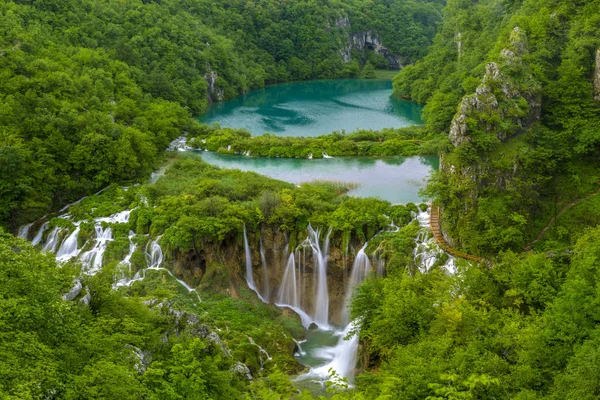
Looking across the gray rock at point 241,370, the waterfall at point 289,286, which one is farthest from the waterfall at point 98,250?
the gray rock at point 241,370

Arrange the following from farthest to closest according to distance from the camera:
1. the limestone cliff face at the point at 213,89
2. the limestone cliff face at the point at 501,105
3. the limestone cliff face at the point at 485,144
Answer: the limestone cliff face at the point at 213,89, the limestone cliff face at the point at 501,105, the limestone cliff face at the point at 485,144

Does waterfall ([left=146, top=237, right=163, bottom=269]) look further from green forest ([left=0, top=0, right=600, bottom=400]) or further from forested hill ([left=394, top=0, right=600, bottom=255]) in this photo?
forested hill ([left=394, top=0, right=600, bottom=255])

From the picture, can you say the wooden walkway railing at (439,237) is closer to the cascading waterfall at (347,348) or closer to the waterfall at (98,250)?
the cascading waterfall at (347,348)

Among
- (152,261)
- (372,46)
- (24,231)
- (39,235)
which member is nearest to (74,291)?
(152,261)

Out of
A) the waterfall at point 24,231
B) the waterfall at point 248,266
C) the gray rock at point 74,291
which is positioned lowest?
the waterfall at point 248,266

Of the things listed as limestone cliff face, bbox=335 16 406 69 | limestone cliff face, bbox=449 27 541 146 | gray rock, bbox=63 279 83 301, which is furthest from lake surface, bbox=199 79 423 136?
gray rock, bbox=63 279 83 301

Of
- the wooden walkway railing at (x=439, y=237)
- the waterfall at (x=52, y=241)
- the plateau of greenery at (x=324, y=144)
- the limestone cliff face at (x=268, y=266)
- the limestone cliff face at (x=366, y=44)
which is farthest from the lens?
the limestone cliff face at (x=366, y=44)

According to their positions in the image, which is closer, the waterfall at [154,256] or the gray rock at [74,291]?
the gray rock at [74,291]

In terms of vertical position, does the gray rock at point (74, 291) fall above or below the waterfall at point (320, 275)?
above
